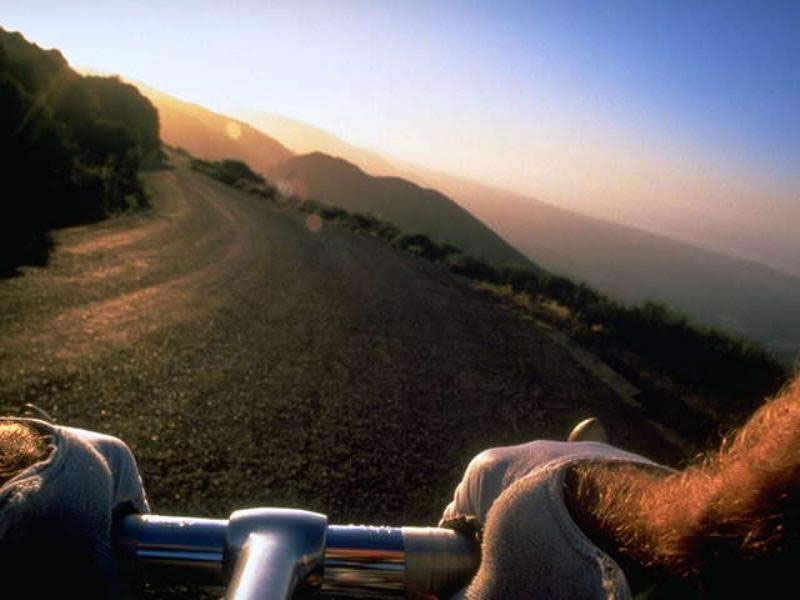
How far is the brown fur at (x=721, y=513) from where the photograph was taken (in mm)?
495

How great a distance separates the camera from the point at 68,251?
8.84m

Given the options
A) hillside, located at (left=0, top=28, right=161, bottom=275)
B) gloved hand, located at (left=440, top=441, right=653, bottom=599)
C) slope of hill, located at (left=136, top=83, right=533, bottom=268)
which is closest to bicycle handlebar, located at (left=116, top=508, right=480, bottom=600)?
gloved hand, located at (left=440, top=441, right=653, bottom=599)

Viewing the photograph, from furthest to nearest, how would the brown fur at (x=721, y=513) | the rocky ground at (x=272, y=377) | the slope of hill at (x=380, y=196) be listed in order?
the slope of hill at (x=380, y=196), the rocky ground at (x=272, y=377), the brown fur at (x=721, y=513)

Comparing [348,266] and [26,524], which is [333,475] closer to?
[26,524]

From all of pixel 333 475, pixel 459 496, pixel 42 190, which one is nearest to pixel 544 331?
pixel 333 475

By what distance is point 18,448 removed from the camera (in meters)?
0.62

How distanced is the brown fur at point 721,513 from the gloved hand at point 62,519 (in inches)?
22.5

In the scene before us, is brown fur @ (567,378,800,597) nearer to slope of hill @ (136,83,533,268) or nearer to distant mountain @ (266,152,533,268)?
slope of hill @ (136,83,533,268)

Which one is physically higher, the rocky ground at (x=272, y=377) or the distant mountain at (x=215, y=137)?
the distant mountain at (x=215, y=137)

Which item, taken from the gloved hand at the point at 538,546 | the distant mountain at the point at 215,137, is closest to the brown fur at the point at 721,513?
the gloved hand at the point at 538,546

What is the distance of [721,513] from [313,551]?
433mm

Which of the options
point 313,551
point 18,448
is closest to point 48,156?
point 18,448

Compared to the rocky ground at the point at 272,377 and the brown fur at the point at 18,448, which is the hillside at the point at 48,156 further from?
the brown fur at the point at 18,448

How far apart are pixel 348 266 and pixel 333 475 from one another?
32.7 feet
